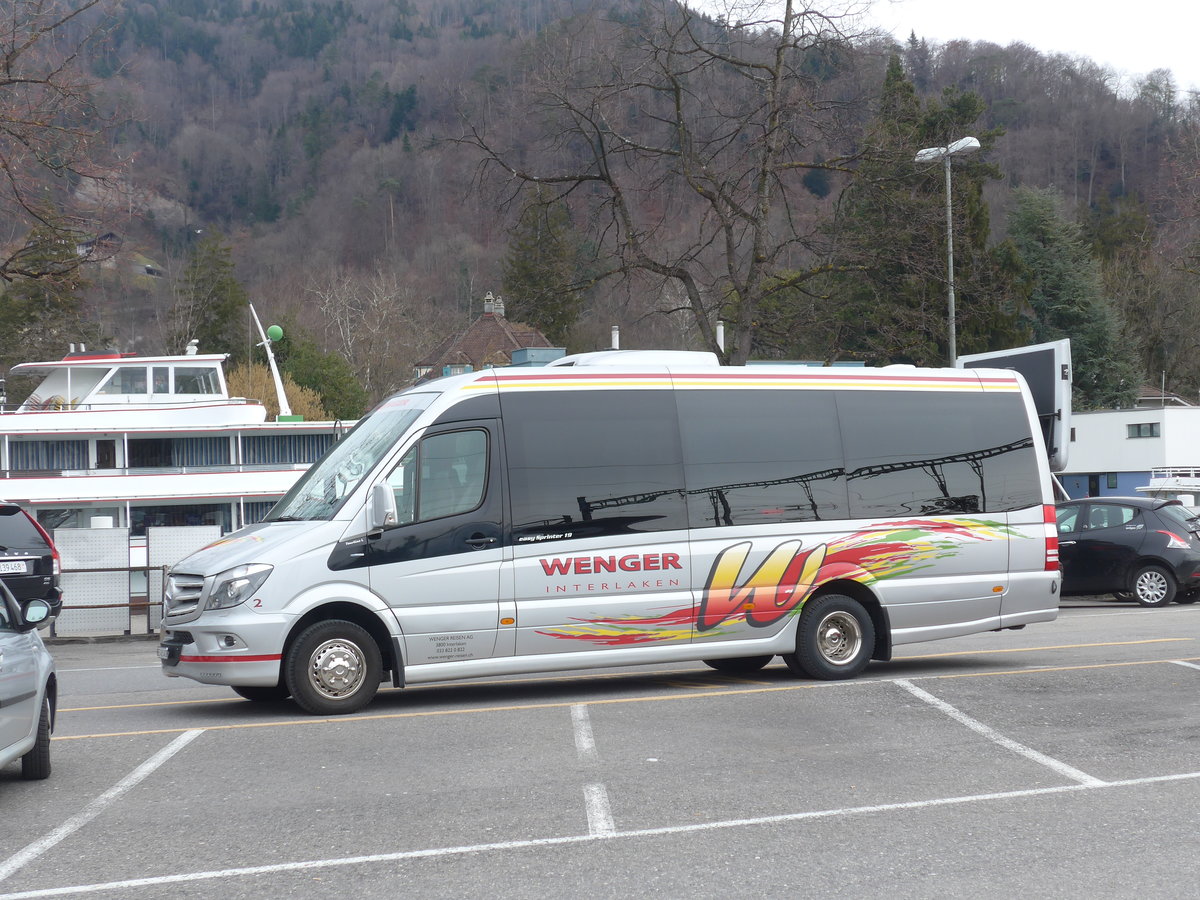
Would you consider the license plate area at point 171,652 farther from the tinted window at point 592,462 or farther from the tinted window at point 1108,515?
the tinted window at point 1108,515

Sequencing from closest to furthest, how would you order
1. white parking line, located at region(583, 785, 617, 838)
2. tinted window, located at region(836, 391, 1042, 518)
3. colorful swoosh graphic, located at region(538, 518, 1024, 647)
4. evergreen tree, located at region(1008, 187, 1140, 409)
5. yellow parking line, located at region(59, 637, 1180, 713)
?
white parking line, located at region(583, 785, 617, 838) < colorful swoosh graphic, located at region(538, 518, 1024, 647) < yellow parking line, located at region(59, 637, 1180, 713) < tinted window, located at region(836, 391, 1042, 518) < evergreen tree, located at region(1008, 187, 1140, 409)

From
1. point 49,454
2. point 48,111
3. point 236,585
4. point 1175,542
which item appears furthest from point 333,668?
point 49,454

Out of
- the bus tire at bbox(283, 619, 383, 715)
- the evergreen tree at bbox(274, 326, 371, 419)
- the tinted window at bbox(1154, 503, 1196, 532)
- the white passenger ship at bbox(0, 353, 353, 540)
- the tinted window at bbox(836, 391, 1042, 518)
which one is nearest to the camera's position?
the bus tire at bbox(283, 619, 383, 715)

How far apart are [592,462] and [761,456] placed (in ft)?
5.35

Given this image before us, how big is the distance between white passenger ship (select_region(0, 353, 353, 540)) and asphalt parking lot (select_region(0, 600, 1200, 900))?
22513mm

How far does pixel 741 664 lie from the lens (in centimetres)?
1307

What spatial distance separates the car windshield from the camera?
10.6 m

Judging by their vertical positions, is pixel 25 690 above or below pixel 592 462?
below

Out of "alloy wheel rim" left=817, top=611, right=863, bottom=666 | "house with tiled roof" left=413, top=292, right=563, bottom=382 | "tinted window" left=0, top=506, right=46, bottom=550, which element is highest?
"house with tiled roof" left=413, top=292, right=563, bottom=382

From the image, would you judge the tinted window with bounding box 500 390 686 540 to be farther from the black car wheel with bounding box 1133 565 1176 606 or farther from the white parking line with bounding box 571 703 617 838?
the black car wheel with bounding box 1133 565 1176 606

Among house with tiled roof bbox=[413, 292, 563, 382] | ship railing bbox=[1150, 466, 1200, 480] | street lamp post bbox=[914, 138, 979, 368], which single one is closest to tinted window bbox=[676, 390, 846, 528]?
street lamp post bbox=[914, 138, 979, 368]

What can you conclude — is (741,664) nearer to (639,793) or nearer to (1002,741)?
(1002,741)

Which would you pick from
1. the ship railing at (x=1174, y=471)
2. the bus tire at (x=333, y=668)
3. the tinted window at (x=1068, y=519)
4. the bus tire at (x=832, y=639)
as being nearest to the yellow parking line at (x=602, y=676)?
the bus tire at (x=832, y=639)

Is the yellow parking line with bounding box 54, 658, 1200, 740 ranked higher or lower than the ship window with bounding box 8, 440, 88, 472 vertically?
lower
